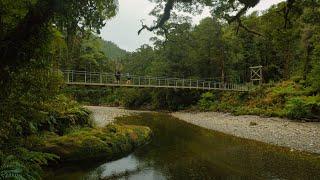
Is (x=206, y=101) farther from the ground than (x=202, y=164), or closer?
farther from the ground

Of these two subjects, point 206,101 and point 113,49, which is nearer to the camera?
point 206,101

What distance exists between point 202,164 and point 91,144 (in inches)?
147

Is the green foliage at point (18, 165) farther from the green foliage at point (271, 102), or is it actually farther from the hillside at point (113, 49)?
the hillside at point (113, 49)

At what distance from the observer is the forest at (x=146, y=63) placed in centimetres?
699

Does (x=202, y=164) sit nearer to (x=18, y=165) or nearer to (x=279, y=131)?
(x=18, y=165)

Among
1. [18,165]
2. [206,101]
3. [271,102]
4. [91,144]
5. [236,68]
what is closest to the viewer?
[18,165]

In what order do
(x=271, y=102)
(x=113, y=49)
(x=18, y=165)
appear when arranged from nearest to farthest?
(x=18, y=165) < (x=271, y=102) < (x=113, y=49)

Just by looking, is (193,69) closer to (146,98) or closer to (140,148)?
(146,98)

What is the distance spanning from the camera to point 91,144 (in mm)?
13531

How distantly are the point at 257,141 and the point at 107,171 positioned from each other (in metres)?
8.04

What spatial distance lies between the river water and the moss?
426 mm

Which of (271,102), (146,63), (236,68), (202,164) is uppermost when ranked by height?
(146,63)

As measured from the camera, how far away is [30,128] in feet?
35.3

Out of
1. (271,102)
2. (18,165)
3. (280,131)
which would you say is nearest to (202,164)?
(18,165)
